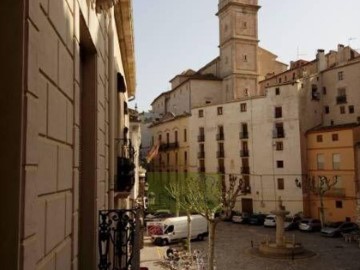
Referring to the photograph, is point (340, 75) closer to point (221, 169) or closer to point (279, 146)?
point (279, 146)

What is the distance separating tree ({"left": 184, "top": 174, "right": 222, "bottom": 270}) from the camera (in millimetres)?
18875

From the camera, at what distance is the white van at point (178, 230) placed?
29.8 meters

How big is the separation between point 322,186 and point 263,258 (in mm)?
14855

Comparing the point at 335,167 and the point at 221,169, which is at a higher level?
the point at 221,169

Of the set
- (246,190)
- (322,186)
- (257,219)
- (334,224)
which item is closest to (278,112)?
(322,186)

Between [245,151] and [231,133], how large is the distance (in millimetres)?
2648

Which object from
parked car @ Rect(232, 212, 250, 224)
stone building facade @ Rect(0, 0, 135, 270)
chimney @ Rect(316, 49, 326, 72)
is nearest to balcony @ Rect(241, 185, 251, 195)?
parked car @ Rect(232, 212, 250, 224)

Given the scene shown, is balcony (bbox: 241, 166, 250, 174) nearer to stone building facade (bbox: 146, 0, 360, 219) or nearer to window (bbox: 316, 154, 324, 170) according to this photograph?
stone building facade (bbox: 146, 0, 360, 219)

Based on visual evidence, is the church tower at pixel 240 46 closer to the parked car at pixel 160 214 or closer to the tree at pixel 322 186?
the tree at pixel 322 186

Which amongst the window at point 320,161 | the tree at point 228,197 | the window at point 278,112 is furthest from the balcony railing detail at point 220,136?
the window at point 320,161

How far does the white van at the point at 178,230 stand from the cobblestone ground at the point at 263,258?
28.3 inches

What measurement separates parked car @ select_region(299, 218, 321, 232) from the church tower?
68.0ft

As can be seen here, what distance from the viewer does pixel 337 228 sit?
33.0 metres

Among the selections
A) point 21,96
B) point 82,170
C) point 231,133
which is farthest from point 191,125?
point 21,96
